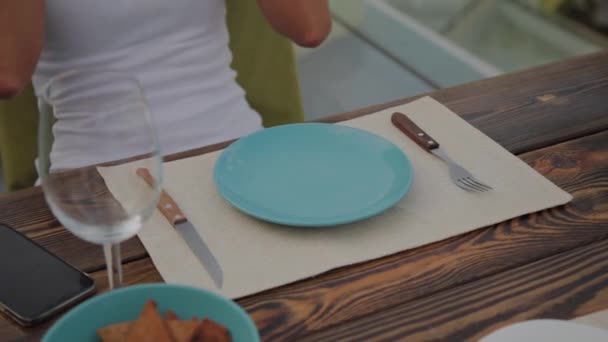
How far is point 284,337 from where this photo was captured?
0.70 meters

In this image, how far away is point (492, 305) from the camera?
733mm

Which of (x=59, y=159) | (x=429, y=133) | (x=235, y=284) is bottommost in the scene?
(x=59, y=159)

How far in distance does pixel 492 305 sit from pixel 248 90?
0.88 metres

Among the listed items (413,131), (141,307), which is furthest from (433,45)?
(141,307)

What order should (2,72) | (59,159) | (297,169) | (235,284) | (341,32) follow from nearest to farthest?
(235,284) → (297,169) → (2,72) → (59,159) → (341,32)

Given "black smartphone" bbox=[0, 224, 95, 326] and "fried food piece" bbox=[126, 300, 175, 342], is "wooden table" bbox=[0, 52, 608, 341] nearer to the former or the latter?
"black smartphone" bbox=[0, 224, 95, 326]

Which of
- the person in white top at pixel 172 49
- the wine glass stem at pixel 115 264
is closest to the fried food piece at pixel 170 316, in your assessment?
the wine glass stem at pixel 115 264

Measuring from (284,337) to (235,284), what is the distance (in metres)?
0.08

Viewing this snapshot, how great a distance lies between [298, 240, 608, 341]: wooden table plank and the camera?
0.70 meters

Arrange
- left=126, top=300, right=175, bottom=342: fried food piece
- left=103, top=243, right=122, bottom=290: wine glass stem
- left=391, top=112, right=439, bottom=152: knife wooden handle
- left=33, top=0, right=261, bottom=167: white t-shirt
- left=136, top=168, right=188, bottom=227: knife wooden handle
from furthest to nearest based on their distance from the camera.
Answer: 1. left=33, top=0, right=261, bottom=167: white t-shirt
2. left=391, top=112, right=439, bottom=152: knife wooden handle
3. left=136, top=168, right=188, bottom=227: knife wooden handle
4. left=103, top=243, right=122, bottom=290: wine glass stem
5. left=126, top=300, right=175, bottom=342: fried food piece

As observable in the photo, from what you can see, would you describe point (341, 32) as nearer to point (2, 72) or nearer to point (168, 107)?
point (168, 107)

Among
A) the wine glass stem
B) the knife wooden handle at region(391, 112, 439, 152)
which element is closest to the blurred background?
the knife wooden handle at region(391, 112, 439, 152)

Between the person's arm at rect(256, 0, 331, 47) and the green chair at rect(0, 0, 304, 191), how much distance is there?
209 mm

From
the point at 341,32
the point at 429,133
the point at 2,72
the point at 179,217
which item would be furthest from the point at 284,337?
the point at 341,32
